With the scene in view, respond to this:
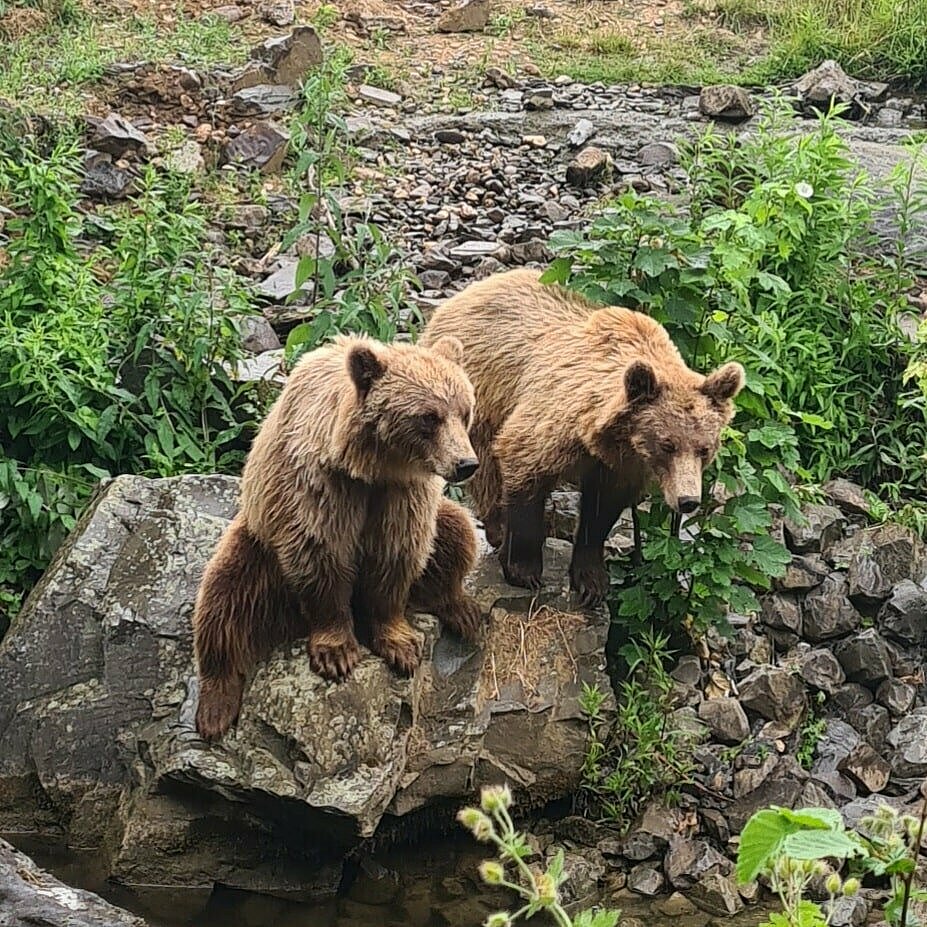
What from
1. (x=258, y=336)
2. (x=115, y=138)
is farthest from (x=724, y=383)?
(x=115, y=138)

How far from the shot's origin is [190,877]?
208 inches

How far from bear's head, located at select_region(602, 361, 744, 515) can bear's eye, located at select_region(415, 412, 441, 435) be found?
898 millimetres

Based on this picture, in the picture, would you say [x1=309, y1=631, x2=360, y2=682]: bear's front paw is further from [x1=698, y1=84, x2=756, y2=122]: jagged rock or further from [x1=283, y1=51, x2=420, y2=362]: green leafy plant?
[x1=698, y1=84, x2=756, y2=122]: jagged rock

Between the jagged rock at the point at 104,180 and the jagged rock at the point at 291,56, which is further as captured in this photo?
the jagged rock at the point at 291,56

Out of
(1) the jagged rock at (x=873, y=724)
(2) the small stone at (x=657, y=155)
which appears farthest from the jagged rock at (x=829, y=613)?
(2) the small stone at (x=657, y=155)

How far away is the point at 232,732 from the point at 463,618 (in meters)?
1.03

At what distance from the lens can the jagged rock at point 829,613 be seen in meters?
6.66

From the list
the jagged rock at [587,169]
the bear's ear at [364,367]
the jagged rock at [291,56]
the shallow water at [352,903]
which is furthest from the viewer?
the jagged rock at [291,56]

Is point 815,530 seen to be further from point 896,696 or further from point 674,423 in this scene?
point 674,423

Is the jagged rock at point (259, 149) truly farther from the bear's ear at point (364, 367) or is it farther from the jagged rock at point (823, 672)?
the bear's ear at point (364, 367)

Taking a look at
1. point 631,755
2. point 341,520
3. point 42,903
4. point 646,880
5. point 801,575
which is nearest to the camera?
point 42,903

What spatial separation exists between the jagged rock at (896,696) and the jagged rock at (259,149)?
5.94 metres

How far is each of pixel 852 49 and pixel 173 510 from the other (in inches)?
351

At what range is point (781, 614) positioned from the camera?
21.9 feet
